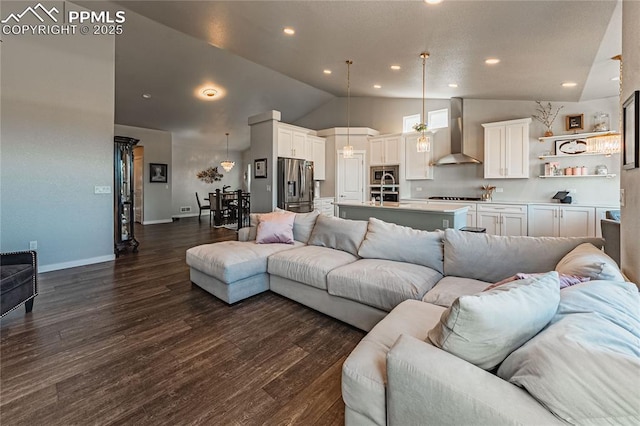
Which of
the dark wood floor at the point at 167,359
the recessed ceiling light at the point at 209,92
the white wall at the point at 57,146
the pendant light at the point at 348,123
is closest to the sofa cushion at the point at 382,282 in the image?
the dark wood floor at the point at 167,359

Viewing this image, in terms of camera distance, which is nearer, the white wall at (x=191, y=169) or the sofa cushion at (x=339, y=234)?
the sofa cushion at (x=339, y=234)

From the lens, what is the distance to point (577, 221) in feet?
15.6

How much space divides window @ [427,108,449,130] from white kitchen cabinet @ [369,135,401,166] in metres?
0.82

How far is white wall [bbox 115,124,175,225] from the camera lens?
887cm

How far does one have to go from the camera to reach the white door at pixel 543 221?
4.92 metres

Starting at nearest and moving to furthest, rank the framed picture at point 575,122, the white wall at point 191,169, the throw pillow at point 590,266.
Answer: the throw pillow at point 590,266 < the framed picture at point 575,122 < the white wall at point 191,169

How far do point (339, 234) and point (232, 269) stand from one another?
1.20 m

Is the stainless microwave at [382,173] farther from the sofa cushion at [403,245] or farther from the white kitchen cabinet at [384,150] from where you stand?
the sofa cushion at [403,245]

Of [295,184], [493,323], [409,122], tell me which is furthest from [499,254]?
[409,122]

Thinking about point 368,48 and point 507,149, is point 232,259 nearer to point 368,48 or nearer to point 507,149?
point 368,48

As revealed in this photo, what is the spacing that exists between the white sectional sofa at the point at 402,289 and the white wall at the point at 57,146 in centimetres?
232

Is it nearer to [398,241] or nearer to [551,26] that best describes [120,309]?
[398,241]

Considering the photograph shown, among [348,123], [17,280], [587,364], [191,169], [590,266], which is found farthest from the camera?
[191,169]

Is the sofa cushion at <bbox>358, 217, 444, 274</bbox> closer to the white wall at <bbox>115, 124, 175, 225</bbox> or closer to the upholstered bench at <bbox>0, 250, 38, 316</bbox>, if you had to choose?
the upholstered bench at <bbox>0, 250, 38, 316</bbox>
